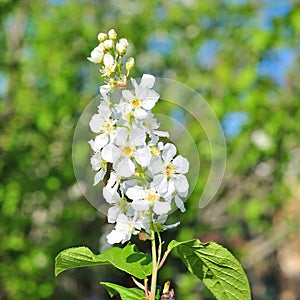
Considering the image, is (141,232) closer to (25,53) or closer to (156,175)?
(156,175)

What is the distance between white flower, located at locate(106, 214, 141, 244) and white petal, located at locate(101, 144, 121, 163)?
7 cm

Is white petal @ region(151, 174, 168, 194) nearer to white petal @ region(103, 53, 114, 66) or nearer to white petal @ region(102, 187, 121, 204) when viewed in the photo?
white petal @ region(102, 187, 121, 204)

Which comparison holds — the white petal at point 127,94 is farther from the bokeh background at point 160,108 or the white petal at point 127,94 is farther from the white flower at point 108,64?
the bokeh background at point 160,108

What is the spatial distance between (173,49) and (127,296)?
11.6 feet

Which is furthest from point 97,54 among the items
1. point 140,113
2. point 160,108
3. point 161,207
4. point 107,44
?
point 160,108

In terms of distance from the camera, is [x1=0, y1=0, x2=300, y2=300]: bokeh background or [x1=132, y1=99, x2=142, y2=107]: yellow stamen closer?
[x1=132, y1=99, x2=142, y2=107]: yellow stamen

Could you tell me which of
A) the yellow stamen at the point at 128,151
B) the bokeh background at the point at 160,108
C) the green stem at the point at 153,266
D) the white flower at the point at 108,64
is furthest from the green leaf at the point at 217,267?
the bokeh background at the point at 160,108

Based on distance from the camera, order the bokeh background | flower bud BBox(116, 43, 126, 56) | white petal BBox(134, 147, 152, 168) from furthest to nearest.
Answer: the bokeh background, flower bud BBox(116, 43, 126, 56), white petal BBox(134, 147, 152, 168)

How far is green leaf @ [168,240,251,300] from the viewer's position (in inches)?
31.0

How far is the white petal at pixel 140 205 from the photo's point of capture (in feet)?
2.47

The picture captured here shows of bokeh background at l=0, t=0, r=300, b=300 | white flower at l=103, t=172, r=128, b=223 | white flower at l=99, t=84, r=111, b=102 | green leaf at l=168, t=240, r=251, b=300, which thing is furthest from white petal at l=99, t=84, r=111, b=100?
bokeh background at l=0, t=0, r=300, b=300

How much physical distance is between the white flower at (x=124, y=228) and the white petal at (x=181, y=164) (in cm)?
9

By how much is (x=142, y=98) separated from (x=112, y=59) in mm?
79

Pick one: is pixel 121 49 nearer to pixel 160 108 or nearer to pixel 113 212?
pixel 113 212
